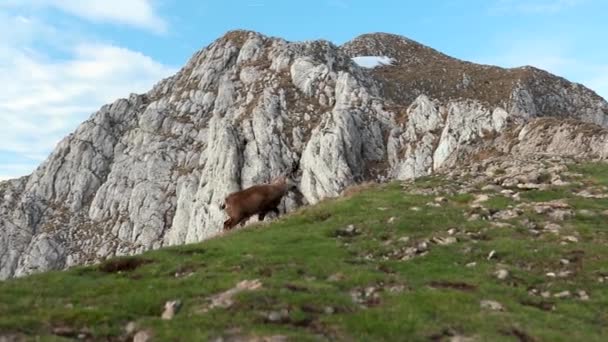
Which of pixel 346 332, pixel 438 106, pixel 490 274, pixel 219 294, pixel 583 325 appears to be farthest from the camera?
pixel 438 106

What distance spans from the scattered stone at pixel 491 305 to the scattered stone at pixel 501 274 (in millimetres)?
2318

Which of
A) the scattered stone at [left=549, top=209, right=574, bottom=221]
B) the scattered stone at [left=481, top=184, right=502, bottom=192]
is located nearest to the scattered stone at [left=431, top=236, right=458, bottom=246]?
the scattered stone at [left=549, top=209, right=574, bottom=221]

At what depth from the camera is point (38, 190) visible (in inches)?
4934

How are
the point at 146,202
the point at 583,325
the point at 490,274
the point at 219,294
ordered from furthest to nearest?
the point at 146,202 → the point at 490,274 → the point at 219,294 → the point at 583,325

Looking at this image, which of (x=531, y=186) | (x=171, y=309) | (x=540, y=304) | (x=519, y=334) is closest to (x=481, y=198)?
(x=531, y=186)

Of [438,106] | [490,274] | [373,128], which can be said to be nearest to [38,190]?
[373,128]

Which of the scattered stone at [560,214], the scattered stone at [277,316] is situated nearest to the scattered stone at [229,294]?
the scattered stone at [277,316]

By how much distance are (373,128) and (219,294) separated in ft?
266

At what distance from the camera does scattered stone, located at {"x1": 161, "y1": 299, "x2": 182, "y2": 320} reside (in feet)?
44.2

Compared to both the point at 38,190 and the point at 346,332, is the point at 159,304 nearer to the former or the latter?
the point at 346,332

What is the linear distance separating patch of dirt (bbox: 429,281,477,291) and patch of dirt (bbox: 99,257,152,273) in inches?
358

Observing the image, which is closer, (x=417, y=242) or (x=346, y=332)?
(x=346, y=332)

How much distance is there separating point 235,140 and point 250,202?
68.8 meters

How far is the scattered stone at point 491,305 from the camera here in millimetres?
14383
